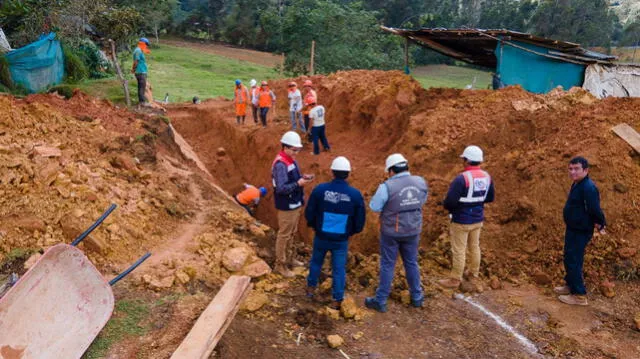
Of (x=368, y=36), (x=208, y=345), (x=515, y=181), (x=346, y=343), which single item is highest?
(x=368, y=36)

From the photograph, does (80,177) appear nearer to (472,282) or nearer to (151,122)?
(151,122)

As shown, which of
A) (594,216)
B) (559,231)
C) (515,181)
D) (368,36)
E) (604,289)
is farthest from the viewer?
(368,36)

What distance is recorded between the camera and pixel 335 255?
5.36 m

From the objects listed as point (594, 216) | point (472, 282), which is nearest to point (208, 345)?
point (472, 282)

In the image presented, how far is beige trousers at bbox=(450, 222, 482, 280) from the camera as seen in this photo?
18.7 feet

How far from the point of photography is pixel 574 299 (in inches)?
220

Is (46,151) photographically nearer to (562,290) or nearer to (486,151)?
(562,290)

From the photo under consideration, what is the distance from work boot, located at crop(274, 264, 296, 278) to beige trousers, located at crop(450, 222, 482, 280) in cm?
205

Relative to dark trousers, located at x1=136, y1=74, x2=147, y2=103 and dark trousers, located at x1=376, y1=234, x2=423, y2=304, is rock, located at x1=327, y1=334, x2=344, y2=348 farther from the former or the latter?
dark trousers, located at x1=136, y1=74, x2=147, y2=103

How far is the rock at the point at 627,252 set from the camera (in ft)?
19.9

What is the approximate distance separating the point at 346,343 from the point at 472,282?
216 cm

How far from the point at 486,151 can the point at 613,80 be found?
5026 millimetres

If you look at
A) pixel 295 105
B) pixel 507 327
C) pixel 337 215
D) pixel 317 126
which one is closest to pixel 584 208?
pixel 507 327

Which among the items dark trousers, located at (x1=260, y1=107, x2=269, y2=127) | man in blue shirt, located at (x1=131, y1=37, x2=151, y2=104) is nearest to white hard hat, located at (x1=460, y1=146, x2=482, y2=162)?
dark trousers, located at (x1=260, y1=107, x2=269, y2=127)
